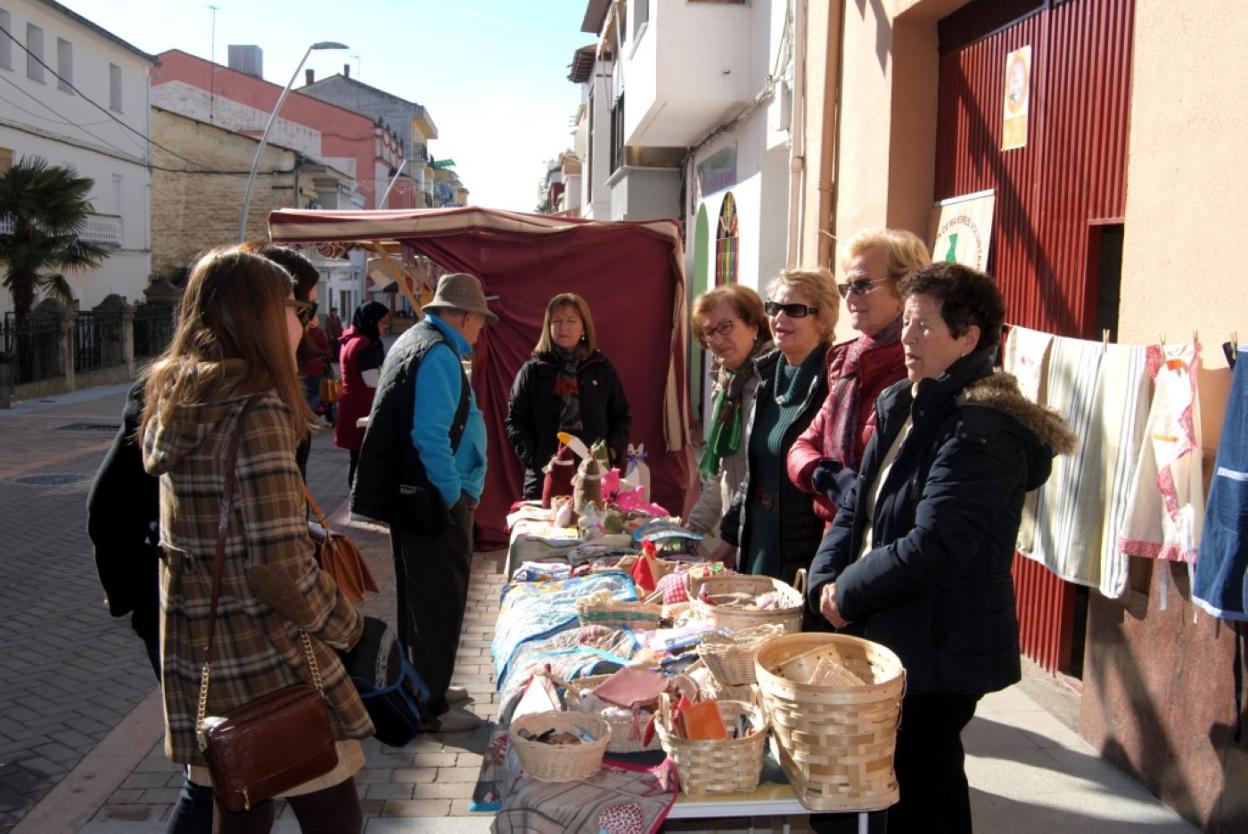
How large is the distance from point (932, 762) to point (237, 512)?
1.91 m

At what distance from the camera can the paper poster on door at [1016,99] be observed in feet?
17.5

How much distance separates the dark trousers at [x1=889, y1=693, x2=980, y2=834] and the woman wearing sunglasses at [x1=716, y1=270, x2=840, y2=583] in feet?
3.60

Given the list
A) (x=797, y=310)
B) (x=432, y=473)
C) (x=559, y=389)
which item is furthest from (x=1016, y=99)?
(x=432, y=473)

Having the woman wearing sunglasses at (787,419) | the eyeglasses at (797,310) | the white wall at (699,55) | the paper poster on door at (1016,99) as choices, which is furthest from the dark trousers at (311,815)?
the white wall at (699,55)

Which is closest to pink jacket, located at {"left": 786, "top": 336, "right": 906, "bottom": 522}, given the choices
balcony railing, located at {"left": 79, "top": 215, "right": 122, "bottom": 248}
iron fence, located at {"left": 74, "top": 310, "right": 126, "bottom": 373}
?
iron fence, located at {"left": 74, "top": 310, "right": 126, "bottom": 373}

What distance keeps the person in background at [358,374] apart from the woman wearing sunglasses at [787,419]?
17.0 feet

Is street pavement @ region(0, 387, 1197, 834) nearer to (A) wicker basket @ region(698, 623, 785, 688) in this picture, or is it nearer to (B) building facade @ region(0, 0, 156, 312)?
(A) wicker basket @ region(698, 623, 785, 688)

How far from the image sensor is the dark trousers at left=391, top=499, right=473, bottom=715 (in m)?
4.62

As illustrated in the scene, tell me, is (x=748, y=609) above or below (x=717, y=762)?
above

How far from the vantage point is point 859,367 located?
3.59 metres

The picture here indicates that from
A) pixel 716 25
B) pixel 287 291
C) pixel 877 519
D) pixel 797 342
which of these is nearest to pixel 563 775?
pixel 877 519

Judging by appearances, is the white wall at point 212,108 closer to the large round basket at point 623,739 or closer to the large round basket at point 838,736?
the large round basket at point 623,739

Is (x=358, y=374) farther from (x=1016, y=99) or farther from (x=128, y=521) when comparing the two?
(x=128, y=521)

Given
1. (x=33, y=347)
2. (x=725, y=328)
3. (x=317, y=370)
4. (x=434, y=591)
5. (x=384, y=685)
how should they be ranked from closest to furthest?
(x=384, y=685), (x=725, y=328), (x=434, y=591), (x=317, y=370), (x=33, y=347)
